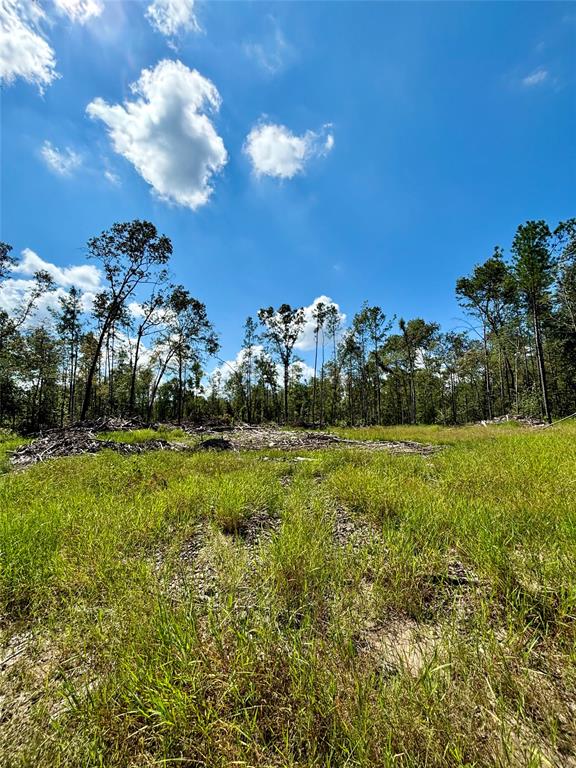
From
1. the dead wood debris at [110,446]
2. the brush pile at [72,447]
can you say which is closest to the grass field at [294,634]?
the brush pile at [72,447]

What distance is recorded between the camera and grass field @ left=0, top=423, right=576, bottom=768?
46.9 inches

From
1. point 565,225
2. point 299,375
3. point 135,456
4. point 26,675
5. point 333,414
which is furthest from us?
point 333,414

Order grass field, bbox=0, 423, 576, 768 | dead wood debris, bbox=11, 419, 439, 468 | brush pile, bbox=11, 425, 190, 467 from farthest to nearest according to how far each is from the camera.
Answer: dead wood debris, bbox=11, 419, 439, 468 → brush pile, bbox=11, 425, 190, 467 → grass field, bbox=0, 423, 576, 768

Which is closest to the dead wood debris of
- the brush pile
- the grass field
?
the brush pile

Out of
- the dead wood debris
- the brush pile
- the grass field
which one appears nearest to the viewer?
the grass field

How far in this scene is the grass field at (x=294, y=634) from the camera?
3.91ft

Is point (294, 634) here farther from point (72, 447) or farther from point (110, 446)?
point (72, 447)

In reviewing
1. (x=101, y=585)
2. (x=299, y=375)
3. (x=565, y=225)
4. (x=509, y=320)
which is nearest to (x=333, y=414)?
(x=299, y=375)

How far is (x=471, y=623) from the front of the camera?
1.83 m

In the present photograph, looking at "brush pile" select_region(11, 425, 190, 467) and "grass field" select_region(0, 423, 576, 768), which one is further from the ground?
"brush pile" select_region(11, 425, 190, 467)

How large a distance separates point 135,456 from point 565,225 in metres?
27.0

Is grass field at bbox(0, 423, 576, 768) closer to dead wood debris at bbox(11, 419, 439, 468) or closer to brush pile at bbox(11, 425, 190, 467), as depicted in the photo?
brush pile at bbox(11, 425, 190, 467)

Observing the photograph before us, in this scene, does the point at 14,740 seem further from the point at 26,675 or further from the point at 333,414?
the point at 333,414

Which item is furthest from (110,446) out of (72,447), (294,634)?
(294,634)
